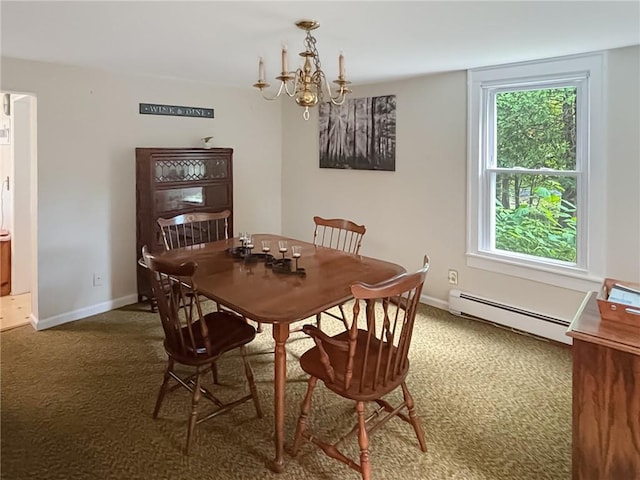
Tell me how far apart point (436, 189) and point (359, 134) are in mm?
1067

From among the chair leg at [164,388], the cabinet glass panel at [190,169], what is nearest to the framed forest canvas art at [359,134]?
the cabinet glass panel at [190,169]

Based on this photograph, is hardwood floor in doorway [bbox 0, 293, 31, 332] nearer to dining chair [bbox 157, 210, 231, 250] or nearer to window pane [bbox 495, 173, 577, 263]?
dining chair [bbox 157, 210, 231, 250]

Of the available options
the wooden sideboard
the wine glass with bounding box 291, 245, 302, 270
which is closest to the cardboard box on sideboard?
the wooden sideboard

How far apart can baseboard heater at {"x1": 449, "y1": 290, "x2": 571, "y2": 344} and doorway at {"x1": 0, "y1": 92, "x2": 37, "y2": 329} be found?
12.0 feet

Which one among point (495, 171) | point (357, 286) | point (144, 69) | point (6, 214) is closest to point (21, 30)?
point (144, 69)

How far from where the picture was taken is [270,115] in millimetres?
5488

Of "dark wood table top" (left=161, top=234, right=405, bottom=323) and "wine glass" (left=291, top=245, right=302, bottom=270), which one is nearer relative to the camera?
"dark wood table top" (left=161, top=234, right=405, bottom=323)

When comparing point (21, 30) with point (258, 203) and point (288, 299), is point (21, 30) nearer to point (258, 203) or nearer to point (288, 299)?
point (288, 299)

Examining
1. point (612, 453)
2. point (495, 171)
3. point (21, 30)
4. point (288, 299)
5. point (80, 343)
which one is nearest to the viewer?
point (612, 453)

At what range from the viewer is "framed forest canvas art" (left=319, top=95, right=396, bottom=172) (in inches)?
180

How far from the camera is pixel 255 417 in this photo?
8.46ft

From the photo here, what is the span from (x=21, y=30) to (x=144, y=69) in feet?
4.32

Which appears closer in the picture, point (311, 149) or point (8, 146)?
point (8, 146)

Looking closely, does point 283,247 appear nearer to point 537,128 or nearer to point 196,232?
point 196,232
